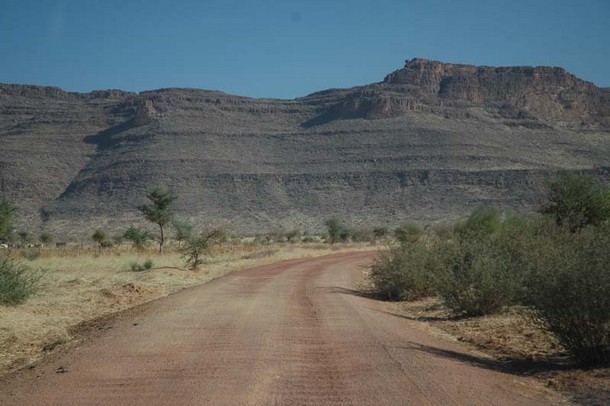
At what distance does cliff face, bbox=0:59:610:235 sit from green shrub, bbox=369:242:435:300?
2169 inches

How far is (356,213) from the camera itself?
294 feet

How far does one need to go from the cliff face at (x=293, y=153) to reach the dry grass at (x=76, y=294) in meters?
47.6

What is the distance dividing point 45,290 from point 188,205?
69643 mm

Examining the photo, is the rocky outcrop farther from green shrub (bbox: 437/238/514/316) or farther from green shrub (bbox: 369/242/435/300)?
green shrub (bbox: 437/238/514/316)

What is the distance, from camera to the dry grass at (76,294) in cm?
1143

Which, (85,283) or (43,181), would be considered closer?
(85,283)

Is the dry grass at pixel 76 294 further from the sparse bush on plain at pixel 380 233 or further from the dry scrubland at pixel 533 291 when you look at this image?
the sparse bush on plain at pixel 380 233

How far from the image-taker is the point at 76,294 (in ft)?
62.9

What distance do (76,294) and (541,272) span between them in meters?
14.5

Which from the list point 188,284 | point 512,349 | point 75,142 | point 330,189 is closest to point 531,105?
point 330,189

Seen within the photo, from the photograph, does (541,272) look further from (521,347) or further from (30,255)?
(30,255)

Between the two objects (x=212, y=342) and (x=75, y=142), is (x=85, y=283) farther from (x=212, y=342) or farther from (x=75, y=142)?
(x=75, y=142)

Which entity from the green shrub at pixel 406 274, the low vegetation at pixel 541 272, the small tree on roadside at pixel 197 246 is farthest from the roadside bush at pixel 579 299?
the small tree on roadside at pixel 197 246

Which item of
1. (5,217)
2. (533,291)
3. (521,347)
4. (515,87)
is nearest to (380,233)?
(5,217)
